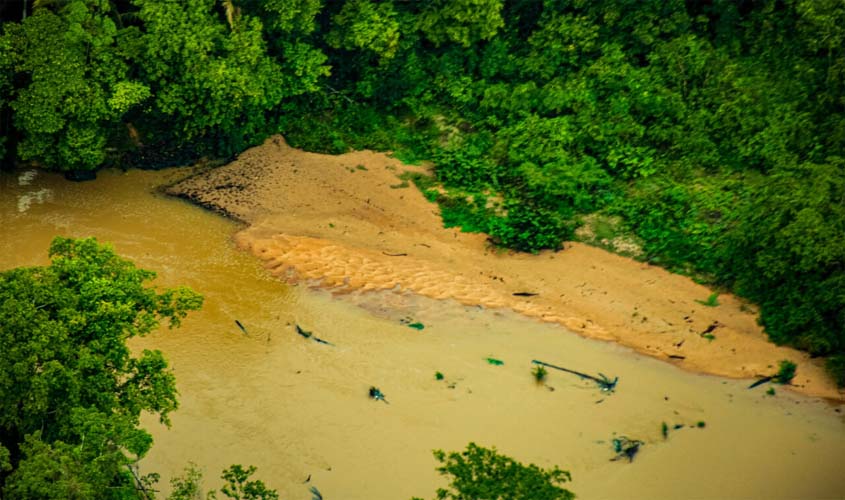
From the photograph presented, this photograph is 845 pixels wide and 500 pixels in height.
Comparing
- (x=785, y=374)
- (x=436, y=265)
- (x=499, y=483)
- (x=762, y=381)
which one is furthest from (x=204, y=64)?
(x=785, y=374)

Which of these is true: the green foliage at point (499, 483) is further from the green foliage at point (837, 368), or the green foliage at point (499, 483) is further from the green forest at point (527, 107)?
the green forest at point (527, 107)

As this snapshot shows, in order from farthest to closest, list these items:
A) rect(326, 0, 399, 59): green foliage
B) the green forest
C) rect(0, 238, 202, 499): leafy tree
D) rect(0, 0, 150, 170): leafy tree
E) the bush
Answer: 1. rect(326, 0, 399, 59): green foliage
2. the bush
3. rect(0, 0, 150, 170): leafy tree
4. the green forest
5. rect(0, 238, 202, 499): leafy tree

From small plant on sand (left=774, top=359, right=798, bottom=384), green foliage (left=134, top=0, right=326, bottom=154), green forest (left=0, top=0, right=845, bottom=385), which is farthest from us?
green foliage (left=134, top=0, right=326, bottom=154)

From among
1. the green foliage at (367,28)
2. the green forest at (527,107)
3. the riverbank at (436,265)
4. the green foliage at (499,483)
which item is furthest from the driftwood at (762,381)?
the green foliage at (367,28)

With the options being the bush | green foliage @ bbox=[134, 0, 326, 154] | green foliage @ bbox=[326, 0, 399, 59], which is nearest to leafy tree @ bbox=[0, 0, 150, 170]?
green foliage @ bbox=[134, 0, 326, 154]

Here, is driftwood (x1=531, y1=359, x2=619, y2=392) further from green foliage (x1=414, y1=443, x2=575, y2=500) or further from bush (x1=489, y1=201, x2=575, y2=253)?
green foliage (x1=414, y1=443, x2=575, y2=500)

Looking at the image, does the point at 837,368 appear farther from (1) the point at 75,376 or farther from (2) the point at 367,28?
(2) the point at 367,28
